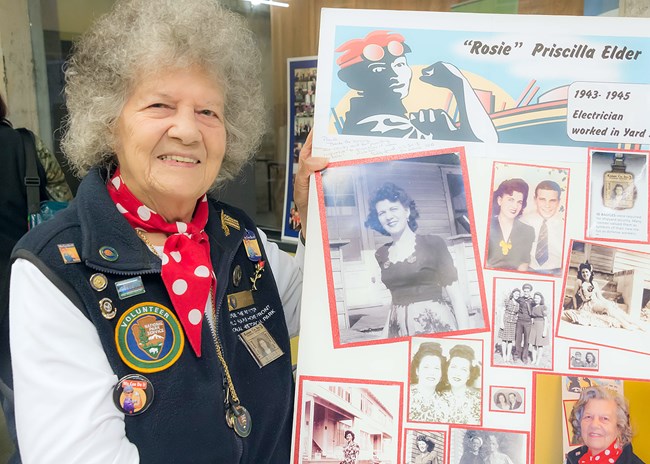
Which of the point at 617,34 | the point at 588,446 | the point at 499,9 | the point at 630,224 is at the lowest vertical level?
the point at 588,446

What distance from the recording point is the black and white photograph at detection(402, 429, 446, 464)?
117 cm

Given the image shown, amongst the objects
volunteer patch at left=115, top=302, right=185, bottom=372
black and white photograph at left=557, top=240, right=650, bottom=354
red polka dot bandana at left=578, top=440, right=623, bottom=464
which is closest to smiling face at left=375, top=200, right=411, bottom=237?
black and white photograph at left=557, top=240, right=650, bottom=354

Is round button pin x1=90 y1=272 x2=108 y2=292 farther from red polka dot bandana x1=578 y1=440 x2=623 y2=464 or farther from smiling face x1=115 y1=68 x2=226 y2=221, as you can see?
red polka dot bandana x1=578 y1=440 x2=623 y2=464

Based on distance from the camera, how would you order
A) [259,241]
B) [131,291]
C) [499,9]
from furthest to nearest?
[499,9] < [259,241] < [131,291]

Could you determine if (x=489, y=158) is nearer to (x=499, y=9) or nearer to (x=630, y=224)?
(x=630, y=224)

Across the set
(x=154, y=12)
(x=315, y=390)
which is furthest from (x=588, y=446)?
(x=154, y=12)

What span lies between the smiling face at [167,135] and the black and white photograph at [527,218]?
64 cm

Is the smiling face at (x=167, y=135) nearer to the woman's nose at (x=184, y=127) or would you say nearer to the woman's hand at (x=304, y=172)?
the woman's nose at (x=184, y=127)

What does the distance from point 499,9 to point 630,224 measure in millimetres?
1556

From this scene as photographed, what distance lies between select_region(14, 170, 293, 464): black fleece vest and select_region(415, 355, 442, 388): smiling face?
318 mm

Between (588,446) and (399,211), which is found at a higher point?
(399,211)

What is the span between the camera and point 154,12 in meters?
1.16

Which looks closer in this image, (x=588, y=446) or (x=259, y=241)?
(x=588, y=446)

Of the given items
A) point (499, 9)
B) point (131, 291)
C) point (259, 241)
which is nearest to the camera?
point (131, 291)
